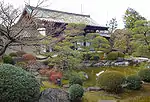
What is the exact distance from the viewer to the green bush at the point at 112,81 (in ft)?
24.3

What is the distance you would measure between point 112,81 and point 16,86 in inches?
169

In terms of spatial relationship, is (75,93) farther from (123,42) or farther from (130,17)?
(130,17)

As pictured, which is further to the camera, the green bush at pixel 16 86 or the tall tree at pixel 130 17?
the tall tree at pixel 130 17

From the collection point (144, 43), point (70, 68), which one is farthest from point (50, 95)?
point (144, 43)

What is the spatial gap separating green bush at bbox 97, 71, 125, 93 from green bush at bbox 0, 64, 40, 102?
3635 millimetres

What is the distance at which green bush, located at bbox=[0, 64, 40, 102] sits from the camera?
14.0ft

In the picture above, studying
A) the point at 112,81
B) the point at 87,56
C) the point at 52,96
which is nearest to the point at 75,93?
the point at 52,96

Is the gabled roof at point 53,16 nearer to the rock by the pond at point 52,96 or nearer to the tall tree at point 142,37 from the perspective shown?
the rock by the pond at point 52,96

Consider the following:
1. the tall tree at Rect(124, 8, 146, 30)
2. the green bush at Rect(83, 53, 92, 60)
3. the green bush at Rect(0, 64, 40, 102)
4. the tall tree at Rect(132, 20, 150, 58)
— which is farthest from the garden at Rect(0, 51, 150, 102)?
the tall tree at Rect(124, 8, 146, 30)

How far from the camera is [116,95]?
7.25 m

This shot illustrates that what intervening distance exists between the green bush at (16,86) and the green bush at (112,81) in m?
3.63

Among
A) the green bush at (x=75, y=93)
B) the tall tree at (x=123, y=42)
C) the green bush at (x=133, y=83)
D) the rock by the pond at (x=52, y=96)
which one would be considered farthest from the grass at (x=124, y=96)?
the tall tree at (x=123, y=42)

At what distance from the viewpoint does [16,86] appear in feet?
14.2

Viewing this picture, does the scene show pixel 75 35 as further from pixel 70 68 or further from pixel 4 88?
pixel 4 88
